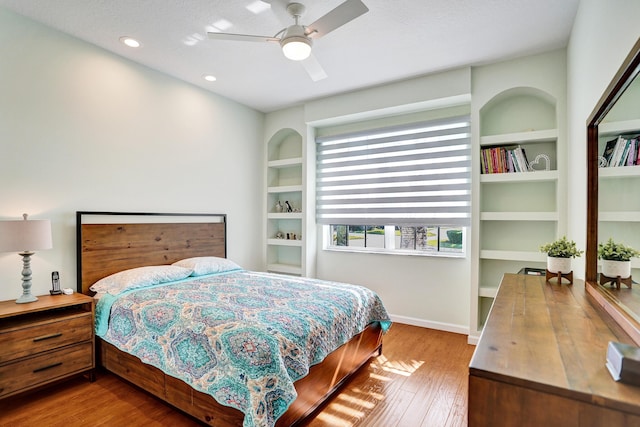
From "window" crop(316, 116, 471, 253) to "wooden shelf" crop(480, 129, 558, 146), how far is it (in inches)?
12.6

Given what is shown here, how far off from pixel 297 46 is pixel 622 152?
1883 mm

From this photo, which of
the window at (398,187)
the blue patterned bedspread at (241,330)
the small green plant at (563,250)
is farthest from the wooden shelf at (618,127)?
the window at (398,187)

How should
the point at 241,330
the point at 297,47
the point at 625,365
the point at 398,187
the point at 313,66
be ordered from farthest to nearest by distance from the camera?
1. the point at 398,187
2. the point at 313,66
3. the point at 297,47
4. the point at 241,330
5. the point at 625,365

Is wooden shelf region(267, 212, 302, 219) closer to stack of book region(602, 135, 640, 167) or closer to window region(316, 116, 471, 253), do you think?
window region(316, 116, 471, 253)

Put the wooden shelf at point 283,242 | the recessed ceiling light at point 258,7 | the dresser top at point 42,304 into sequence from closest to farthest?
the dresser top at point 42,304 → the recessed ceiling light at point 258,7 → the wooden shelf at point 283,242

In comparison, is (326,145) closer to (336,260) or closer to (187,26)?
(336,260)

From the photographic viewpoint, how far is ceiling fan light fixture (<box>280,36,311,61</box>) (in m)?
2.19

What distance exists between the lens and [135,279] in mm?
2789

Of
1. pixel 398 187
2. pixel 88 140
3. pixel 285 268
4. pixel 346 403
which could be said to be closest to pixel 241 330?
pixel 346 403

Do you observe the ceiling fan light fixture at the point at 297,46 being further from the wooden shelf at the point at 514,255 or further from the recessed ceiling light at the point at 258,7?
the wooden shelf at the point at 514,255

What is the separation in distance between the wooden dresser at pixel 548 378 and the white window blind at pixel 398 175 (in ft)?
8.30

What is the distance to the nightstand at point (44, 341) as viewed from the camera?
6.91 ft

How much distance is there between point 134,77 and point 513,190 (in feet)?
13.3

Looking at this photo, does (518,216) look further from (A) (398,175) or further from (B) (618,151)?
(B) (618,151)
